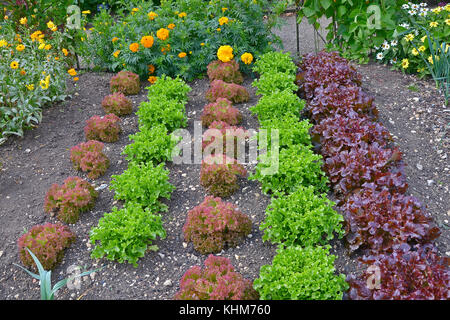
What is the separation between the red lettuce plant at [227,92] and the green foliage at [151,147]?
3.32 feet

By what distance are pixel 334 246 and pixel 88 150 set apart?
2.30 meters

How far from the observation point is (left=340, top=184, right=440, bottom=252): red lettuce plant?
3.05m

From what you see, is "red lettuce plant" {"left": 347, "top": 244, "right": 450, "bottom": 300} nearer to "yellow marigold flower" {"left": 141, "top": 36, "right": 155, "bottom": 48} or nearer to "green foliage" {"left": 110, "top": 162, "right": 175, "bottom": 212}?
"green foliage" {"left": 110, "top": 162, "right": 175, "bottom": 212}

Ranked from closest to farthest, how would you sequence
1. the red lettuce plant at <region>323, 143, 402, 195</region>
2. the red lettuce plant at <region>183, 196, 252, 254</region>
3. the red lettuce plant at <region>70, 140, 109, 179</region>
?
the red lettuce plant at <region>183, 196, 252, 254</region>
the red lettuce plant at <region>323, 143, 402, 195</region>
the red lettuce plant at <region>70, 140, 109, 179</region>

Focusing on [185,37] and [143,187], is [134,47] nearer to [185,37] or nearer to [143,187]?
[185,37]

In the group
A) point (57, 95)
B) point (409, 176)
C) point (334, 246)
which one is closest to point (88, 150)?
point (57, 95)

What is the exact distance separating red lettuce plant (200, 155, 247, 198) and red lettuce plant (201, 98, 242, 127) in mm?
846

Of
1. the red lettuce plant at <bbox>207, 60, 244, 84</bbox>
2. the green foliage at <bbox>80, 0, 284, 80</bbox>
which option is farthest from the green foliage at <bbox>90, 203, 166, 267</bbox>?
the green foliage at <bbox>80, 0, 284, 80</bbox>

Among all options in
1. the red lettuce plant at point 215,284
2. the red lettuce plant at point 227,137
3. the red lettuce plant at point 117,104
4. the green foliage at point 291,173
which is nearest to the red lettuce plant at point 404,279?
the red lettuce plant at point 215,284
